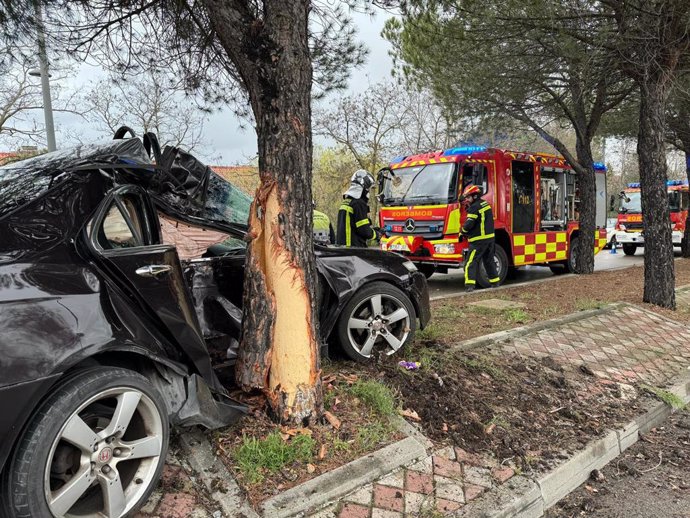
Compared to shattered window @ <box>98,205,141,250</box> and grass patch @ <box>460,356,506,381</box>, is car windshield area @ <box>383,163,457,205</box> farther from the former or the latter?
shattered window @ <box>98,205,141,250</box>

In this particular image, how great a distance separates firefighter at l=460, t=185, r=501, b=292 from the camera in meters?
8.65

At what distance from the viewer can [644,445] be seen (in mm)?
3438

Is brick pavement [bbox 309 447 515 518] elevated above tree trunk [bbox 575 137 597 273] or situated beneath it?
situated beneath

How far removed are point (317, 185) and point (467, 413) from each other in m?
18.3

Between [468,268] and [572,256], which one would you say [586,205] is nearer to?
[572,256]

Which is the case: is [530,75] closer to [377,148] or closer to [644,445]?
[644,445]

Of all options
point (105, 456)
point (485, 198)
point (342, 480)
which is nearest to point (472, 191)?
point (485, 198)

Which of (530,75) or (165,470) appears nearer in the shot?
(165,470)

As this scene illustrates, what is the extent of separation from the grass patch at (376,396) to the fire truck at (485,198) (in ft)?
20.2

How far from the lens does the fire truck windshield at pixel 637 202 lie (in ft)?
59.1

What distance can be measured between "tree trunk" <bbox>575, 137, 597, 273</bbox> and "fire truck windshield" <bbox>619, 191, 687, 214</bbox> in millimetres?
8770

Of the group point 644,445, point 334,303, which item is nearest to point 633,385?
point 644,445

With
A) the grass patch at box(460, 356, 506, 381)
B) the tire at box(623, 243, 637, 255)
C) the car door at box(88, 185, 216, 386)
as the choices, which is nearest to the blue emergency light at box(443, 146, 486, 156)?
the grass patch at box(460, 356, 506, 381)

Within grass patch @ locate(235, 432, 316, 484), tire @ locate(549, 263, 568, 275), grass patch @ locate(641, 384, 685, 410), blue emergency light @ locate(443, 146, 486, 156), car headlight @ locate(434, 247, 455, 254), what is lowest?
grass patch @ locate(641, 384, 685, 410)
